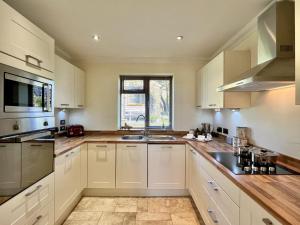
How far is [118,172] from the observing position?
343 cm

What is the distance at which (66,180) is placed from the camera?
2.65m

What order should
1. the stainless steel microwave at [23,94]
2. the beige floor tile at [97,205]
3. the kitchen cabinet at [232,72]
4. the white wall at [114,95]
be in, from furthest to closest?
the white wall at [114,95] → the beige floor tile at [97,205] → the kitchen cabinet at [232,72] → the stainless steel microwave at [23,94]

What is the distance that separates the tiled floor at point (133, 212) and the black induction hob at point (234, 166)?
0.94 metres

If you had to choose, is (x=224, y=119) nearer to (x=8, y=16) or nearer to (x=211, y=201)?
(x=211, y=201)

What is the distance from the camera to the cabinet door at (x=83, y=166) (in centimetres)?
324

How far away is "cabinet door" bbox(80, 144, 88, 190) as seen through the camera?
10.6 ft

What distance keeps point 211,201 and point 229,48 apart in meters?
2.15

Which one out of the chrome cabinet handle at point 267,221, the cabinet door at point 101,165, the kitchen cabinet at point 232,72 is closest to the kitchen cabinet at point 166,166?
the cabinet door at point 101,165

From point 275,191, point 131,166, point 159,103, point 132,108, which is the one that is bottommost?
point 131,166

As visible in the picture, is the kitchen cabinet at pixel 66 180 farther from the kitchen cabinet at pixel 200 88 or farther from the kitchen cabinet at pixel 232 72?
the kitchen cabinet at pixel 200 88

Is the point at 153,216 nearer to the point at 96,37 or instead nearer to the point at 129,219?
the point at 129,219

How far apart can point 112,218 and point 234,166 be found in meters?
1.73

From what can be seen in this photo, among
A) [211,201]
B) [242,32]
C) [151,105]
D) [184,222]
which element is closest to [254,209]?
[211,201]

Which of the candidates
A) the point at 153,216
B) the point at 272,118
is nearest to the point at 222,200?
the point at 272,118
